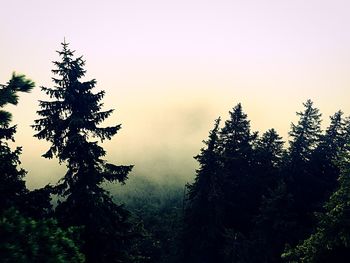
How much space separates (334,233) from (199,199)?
1585 centimetres

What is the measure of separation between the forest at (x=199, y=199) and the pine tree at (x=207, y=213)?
3.8 inches

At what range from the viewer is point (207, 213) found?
111ft

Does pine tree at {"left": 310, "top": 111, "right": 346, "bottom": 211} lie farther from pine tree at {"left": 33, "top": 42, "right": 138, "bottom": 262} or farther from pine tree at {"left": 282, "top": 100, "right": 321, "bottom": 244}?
pine tree at {"left": 33, "top": 42, "right": 138, "bottom": 262}

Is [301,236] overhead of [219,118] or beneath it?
beneath

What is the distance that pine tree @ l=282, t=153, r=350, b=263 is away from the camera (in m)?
19.0

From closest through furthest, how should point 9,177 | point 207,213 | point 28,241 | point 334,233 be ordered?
1. point 28,241
2. point 9,177
3. point 334,233
4. point 207,213

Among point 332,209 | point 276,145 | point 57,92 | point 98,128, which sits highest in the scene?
point 276,145

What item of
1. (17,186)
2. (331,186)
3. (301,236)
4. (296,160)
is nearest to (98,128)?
(17,186)

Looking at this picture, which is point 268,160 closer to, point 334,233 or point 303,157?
point 303,157

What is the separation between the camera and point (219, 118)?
Result: 34625 millimetres

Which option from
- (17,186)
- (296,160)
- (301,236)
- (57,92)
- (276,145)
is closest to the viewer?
(17,186)

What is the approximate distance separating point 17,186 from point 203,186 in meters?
21.5

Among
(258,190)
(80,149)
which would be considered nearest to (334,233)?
(80,149)

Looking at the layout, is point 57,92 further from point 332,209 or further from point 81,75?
point 332,209
